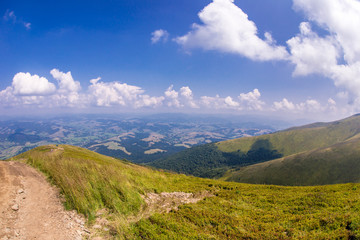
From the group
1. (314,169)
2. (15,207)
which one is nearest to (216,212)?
(15,207)

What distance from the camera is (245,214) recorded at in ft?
41.3

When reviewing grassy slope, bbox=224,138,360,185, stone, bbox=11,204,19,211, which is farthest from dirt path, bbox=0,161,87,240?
grassy slope, bbox=224,138,360,185

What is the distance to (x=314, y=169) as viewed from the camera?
136m

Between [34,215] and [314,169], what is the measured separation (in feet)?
585

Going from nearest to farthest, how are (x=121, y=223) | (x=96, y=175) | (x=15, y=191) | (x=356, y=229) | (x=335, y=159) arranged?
(x=356, y=229) → (x=121, y=223) → (x=15, y=191) → (x=96, y=175) → (x=335, y=159)

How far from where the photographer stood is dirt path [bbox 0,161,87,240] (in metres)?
9.30

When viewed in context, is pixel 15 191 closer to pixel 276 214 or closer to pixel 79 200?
pixel 79 200

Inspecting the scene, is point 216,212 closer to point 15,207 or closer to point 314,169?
point 15,207

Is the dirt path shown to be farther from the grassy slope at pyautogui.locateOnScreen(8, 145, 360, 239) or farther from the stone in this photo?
the grassy slope at pyautogui.locateOnScreen(8, 145, 360, 239)

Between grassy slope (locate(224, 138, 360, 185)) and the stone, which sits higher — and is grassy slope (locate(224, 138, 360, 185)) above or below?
below

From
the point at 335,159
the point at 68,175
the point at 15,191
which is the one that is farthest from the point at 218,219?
the point at 335,159

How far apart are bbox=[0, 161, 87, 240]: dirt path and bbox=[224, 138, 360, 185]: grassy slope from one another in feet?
473

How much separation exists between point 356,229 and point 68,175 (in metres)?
21.3

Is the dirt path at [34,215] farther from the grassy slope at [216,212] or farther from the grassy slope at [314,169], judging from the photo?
the grassy slope at [314,169]
